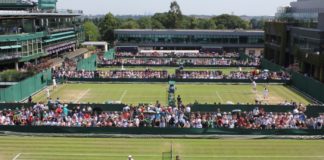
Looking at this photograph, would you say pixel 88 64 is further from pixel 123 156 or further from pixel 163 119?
pixel 123 156

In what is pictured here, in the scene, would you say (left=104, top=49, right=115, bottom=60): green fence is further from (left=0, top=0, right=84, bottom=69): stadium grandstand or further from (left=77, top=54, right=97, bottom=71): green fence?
(left=0, top=0, right=84, bottom=69): stadium grandstand

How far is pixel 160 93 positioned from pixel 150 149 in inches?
831

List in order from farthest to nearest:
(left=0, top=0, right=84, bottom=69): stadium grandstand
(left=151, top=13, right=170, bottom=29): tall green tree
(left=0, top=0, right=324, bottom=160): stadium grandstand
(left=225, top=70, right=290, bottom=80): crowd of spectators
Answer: (left=151, top=13, right=170, bottom=29): tall green tree, (left=0, top=0, right=84, bottom=69): stadium grandstand, (left=225, top=70, right=290, bottom=80): crowd of spectators, (left=0, top=0, right=324, bottom=160): stadium grandstand

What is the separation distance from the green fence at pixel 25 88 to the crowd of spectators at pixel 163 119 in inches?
322

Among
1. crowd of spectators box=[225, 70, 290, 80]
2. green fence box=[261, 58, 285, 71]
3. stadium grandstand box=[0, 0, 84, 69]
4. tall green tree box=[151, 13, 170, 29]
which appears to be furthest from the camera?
tall green tree box=[151, 13, 170, 29]

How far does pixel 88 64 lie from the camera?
68.7 m

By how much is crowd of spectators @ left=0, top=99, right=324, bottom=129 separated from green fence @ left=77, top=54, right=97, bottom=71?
31.4 meters

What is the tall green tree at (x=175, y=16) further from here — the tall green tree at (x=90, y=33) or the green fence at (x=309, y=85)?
the green fence at (x=309, y=85)

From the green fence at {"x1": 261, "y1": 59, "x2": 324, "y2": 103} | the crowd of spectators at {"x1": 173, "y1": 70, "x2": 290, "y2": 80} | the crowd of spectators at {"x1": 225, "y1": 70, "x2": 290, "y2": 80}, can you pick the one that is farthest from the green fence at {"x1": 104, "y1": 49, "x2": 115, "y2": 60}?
the green fence at {"x1": 261, "y1": 59, "x2": 324, "y2": 103}

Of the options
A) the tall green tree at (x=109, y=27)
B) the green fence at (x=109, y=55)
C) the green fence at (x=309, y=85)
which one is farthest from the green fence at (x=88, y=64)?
the tall green tree at (x=109, y=27)

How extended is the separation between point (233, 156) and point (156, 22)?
454 feet

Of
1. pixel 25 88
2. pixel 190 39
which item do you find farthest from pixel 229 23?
pixel 25 88

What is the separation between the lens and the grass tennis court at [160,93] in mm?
44375

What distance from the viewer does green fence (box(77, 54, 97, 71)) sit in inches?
2518
